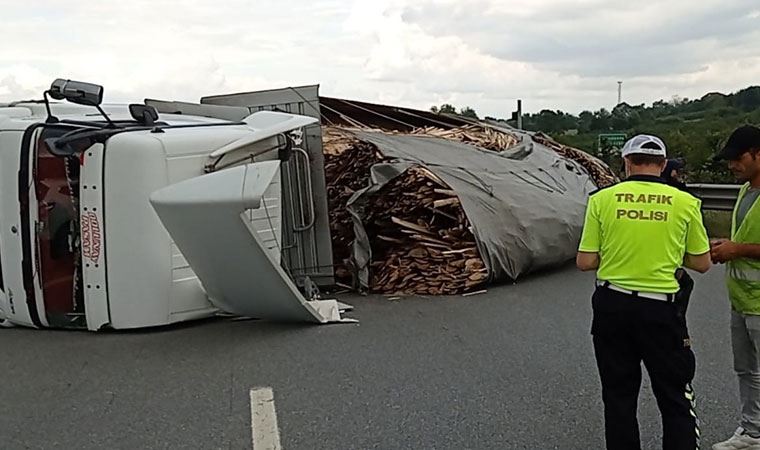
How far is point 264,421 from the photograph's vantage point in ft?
16.8

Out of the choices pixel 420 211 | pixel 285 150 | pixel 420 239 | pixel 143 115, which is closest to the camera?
pixel 143 115

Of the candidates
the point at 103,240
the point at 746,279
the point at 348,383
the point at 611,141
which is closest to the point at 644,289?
the point at 746,279

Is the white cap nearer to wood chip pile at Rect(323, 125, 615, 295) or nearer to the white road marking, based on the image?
the white road marking

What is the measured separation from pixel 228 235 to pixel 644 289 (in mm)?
3664

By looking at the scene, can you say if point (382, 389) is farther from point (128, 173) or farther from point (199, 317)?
point (128, 173)

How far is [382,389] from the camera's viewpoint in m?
5.73

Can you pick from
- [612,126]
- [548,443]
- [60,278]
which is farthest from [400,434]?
[612,126]

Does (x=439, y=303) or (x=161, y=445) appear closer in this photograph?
(x=161, y=445)

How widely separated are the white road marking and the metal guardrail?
33.0 feet

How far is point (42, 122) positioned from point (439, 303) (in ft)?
14.1

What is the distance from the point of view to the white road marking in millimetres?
4750

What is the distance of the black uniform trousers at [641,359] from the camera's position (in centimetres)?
390

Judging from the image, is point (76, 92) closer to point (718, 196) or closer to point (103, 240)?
point (103, 240)

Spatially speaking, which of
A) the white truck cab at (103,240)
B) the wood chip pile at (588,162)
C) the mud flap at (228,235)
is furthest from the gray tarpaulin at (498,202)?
the white truck cab at (103,240)
